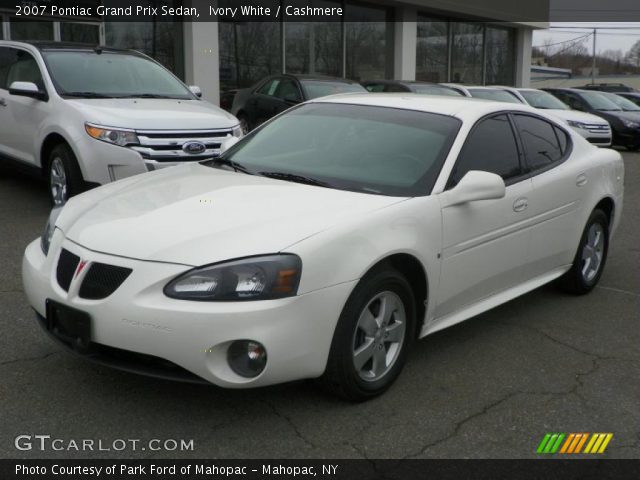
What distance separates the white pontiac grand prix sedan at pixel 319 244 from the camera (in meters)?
3.23

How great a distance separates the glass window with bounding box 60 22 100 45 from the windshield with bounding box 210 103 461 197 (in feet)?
37.7

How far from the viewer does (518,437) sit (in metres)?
3.46

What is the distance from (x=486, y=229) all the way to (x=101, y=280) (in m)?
2.15

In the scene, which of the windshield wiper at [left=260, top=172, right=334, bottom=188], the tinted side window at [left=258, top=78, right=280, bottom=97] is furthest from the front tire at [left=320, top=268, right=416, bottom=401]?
the tinted side window at [left=258, top=78, right=280, bottom=97]

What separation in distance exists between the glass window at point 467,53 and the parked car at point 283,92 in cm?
1304

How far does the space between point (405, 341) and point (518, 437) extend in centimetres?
75

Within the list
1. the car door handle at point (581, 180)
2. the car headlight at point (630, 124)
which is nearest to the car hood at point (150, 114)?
the car door handle at point (581, 180)

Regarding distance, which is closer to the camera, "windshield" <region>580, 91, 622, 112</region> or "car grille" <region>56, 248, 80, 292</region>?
"car grille" <region>56, 248, 80, 292</region>

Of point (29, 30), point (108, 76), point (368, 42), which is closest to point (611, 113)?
point (368, 42)

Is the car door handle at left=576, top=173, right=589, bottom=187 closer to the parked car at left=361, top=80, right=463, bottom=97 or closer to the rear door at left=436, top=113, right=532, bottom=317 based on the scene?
the rear door at left=436, top=113, right=532, bottom=317

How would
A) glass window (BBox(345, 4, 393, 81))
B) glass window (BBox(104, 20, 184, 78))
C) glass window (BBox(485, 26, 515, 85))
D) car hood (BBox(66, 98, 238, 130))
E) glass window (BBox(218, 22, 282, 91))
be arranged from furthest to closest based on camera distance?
1. glass window (BBox(485, 26, 515, 85))
2. glass window (BBox(345, 4, 393, 81))
3. glass window (BBox(218, 22, 282, 91))
4. glass window (BBox(104, 20, 184, 78))
5. car hood (BBox(66, 98, 238, 130))

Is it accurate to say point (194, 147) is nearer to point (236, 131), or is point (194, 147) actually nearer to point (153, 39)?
point (236, 131)

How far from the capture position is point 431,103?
15.8 ft

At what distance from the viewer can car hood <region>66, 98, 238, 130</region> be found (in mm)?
7324
